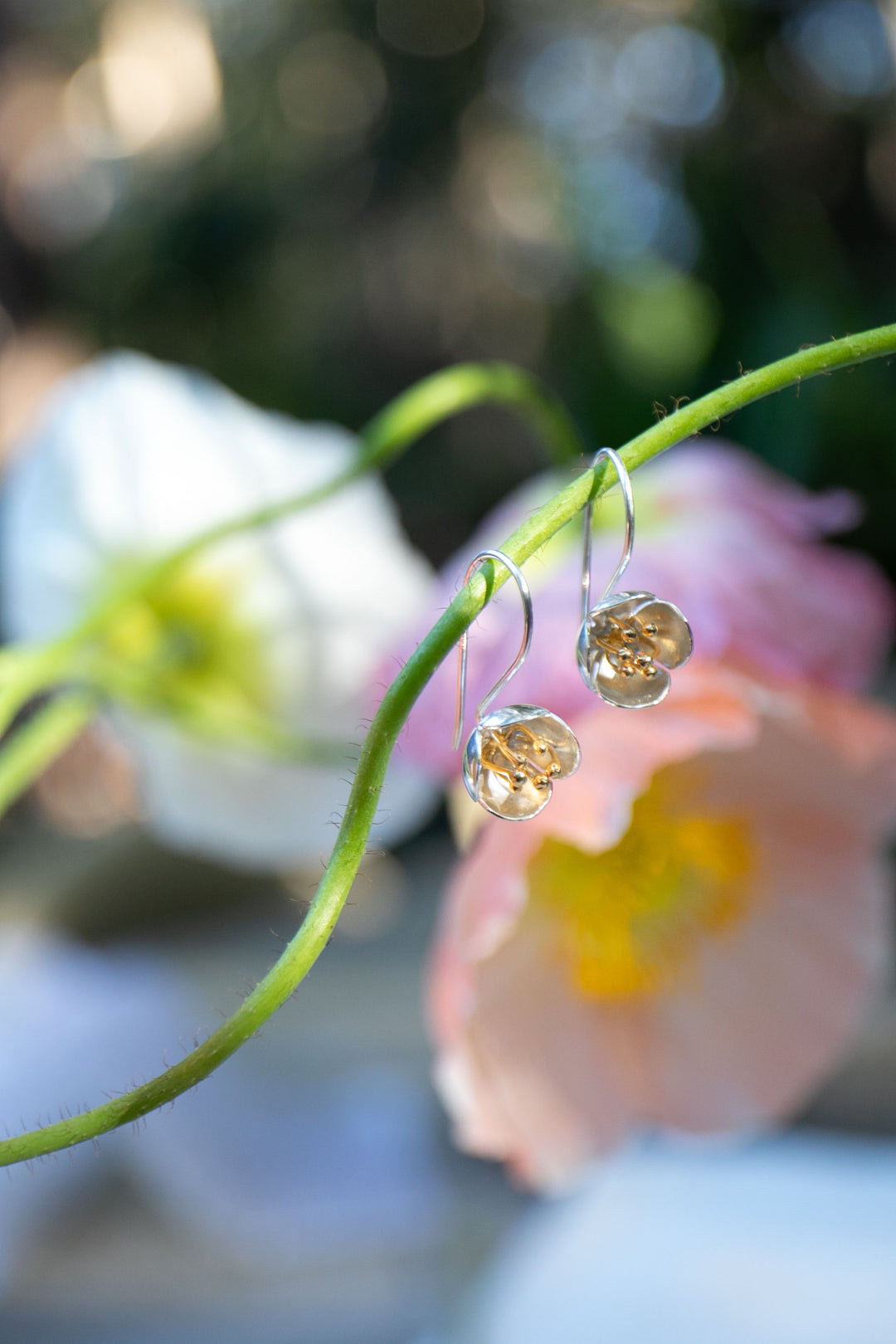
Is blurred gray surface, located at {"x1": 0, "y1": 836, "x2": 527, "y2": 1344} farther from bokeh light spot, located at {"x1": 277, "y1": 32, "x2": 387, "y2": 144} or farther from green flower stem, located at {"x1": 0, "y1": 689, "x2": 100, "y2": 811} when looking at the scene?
bokeh light spot, located at {"x1": 277, "y1": 32, "x2": 387, "y2": 144}

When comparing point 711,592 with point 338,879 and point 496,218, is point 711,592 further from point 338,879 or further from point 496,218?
point 496,218

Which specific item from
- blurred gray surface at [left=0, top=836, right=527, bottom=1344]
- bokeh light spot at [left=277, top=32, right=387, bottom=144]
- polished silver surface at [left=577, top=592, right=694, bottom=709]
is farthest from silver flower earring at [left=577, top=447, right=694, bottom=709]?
bokeh light spot at [left=277, top=32, right=387, bottom=144]

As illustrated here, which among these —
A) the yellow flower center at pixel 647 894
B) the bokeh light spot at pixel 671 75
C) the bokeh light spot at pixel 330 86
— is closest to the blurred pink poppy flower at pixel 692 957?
the yellow flower center at pixel 647 894

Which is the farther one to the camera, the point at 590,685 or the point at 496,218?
the point at 496,218

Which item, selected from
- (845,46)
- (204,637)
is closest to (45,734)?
(204,637)

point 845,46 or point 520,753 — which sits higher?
point 845,46

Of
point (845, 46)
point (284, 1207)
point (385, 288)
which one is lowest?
point (284, 1207)

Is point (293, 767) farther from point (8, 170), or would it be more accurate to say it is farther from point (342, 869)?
point (8, 170)
